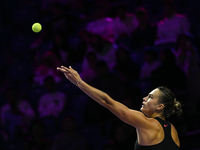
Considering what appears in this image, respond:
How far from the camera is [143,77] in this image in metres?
6.28

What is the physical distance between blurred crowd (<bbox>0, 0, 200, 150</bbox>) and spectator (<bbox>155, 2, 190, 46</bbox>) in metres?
0.02

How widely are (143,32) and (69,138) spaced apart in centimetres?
280

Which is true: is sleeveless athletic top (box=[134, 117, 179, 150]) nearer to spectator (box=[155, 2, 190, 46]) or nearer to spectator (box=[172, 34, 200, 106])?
spectator (box=[172, 34, 200, 106])

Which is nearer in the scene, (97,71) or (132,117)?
(132,117)

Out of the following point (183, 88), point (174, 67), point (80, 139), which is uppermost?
point (174, 67)

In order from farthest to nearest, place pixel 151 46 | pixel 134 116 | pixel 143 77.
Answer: pixel 151 46, pixel 143 77, pixel 134 116

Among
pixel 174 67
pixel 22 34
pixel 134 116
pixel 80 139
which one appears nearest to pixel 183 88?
pixel 174 67

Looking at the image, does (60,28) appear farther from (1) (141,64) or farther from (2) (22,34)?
(1) (141,64)

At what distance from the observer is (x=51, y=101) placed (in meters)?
6.50

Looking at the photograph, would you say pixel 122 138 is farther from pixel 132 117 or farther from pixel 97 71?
pixel 132 117

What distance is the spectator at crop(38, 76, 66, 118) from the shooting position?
644 centimetres

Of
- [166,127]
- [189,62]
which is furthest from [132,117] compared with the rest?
[189,62]

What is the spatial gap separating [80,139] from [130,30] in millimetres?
2794

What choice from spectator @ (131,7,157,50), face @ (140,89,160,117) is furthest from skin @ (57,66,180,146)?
spectator @ (131,7,157,50)
